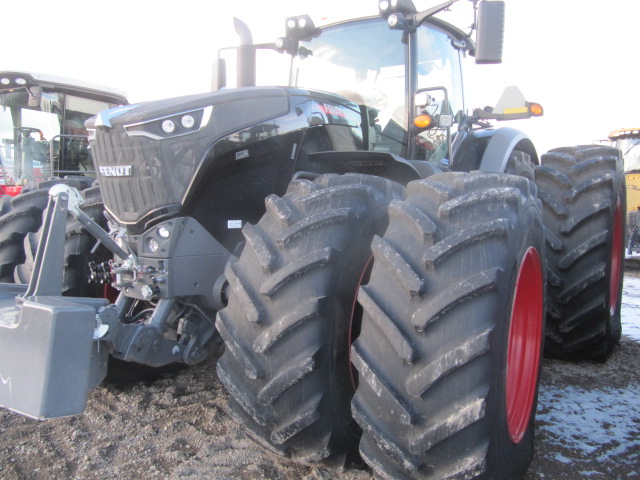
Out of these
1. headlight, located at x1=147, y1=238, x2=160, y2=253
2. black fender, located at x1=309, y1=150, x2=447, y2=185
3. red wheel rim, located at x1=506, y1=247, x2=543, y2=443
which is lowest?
red wheel rim, located at x1=506, y1=247, x2=543, y2=443

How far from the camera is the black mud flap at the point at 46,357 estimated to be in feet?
5.56

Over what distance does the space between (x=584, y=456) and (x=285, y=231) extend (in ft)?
5.49

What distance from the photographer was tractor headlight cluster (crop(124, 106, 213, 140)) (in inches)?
88.4

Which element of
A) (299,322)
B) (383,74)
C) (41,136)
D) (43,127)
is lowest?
(299,322)

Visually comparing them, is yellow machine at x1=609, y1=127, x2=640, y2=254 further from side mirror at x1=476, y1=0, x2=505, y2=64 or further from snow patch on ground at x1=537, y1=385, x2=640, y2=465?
side mirror at x1=476, y1=0, x2=505, y2=64

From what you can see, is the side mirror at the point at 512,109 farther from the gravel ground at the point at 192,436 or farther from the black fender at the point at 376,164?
the gravel ground at the point at 192,436

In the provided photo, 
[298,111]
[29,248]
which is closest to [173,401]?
[29,248]

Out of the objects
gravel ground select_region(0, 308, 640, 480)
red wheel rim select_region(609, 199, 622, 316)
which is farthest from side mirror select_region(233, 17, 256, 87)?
Result: red wheel rim select_region(609, 199, 622, 316)

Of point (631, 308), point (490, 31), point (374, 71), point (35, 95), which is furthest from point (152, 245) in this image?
point (35, 95)

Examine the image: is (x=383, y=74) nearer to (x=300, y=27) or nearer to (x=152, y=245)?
(x=300, y=27)

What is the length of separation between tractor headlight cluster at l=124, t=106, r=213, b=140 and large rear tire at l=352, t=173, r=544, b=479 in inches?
36.7

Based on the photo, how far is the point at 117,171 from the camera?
235 centimetres

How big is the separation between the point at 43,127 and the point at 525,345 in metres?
9.27

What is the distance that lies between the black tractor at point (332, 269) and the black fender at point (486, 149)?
0.45m
